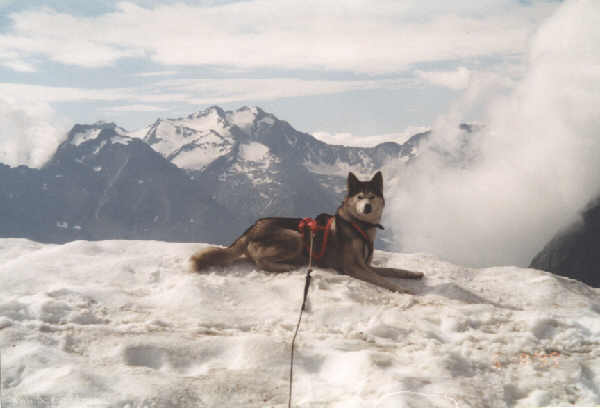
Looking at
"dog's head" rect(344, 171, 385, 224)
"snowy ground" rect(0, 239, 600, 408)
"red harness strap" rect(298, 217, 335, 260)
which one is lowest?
"snowy ground" rect(0, 239, 600, 408)

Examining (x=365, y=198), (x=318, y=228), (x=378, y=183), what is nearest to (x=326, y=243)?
(x=318, y=228)

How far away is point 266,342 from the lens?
586cm

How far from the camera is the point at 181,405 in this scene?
4328 mm

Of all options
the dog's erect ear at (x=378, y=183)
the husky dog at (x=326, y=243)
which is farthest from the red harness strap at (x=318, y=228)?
the dog's erect ear at (x=378, y=183)

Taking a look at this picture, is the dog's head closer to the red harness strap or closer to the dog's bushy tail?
the red harness strap

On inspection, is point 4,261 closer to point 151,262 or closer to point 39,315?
point 151,262

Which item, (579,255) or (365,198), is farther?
(579,255)

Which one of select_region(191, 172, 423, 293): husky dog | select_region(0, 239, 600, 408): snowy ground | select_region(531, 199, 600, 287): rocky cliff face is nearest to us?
select_region(0, 239, 600, 408): snowy ground

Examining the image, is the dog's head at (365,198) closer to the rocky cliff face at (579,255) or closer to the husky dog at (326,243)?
the husky dog at (326,243)

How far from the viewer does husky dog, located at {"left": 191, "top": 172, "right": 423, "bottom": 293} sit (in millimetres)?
9812

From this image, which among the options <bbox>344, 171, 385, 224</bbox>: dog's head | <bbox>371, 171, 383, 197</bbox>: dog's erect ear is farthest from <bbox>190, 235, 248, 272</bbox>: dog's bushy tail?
<bbox>371, 171, 383, 197</bbox>: dog's erect ear

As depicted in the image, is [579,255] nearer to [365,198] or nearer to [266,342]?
[365,198]

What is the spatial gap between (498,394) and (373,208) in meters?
5.44

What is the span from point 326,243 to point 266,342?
4543 mm
